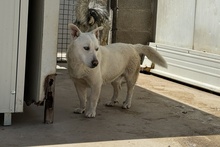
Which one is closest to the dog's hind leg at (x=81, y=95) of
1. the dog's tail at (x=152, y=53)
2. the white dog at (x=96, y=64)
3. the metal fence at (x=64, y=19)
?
the white dog at (x=96, y=64)

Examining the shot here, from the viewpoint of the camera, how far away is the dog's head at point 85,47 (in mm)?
3843

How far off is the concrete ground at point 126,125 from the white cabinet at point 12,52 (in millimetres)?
251

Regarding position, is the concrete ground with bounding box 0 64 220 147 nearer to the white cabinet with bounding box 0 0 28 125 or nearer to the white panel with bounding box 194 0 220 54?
the white cabinet with bounding box 0 0 28 125

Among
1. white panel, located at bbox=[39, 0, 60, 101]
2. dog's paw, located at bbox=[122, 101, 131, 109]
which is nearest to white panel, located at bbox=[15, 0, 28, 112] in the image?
white panel, located at bbox=[39, 0, 60, 101]

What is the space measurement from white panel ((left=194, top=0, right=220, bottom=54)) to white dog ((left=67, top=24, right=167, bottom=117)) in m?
1.63

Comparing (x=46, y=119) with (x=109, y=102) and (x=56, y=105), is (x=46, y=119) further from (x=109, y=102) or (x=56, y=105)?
(x=109, y=102)

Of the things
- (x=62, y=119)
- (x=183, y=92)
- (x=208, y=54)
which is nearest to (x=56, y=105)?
(x=62, y=119)

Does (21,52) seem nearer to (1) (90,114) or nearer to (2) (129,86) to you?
(1) (90,114)

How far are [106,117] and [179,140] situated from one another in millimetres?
917

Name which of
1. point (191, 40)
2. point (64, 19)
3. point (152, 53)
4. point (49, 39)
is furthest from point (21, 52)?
point (64, 19)

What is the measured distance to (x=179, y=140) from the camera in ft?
11.6

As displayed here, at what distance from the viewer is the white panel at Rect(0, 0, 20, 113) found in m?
3.35

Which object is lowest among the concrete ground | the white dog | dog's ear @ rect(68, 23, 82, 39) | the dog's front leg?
the concrete ground

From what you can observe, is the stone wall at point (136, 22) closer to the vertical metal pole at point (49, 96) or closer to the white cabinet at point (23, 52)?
the white cabinet at point (23, 52)
